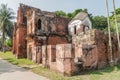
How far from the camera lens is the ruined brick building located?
13.5 meters

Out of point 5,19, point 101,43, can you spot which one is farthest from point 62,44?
point 5,19

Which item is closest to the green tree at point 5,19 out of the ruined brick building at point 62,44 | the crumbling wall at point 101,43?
the ruined brick building at point 62,44

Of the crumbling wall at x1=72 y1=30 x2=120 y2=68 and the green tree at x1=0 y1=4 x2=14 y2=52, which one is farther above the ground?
the green tree at x1=0 y1=4 x2=14 y2=52

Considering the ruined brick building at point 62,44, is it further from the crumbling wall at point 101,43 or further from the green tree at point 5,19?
the green tree at point 5,19

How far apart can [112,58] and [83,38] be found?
3.12 meters

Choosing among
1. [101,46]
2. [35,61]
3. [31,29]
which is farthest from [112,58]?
[31,29]

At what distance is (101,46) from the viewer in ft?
52.2

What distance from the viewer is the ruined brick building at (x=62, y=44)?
531 inches

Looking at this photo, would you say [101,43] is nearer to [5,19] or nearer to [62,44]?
[62,44]

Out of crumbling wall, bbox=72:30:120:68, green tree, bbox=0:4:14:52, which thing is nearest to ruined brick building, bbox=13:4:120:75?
crumbling wall, bbox=72:30:120:68

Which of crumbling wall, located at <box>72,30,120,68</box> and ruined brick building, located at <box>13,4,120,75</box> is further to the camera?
crumbling wall, located at <box>72,30,120,68</box>

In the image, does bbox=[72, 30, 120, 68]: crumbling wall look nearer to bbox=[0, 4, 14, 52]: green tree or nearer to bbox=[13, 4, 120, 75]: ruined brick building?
bbox=[13, 4, 120, 75]: ruined brick building

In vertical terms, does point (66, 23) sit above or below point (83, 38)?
above

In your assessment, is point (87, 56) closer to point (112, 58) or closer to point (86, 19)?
point (112, 58)
